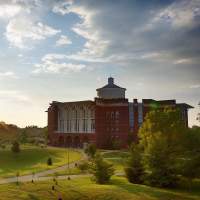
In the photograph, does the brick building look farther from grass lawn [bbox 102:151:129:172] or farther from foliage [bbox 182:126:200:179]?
foliage [bbox 182:126:200:179]

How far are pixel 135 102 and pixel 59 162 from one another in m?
36.9

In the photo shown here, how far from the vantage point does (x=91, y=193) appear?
41.7m

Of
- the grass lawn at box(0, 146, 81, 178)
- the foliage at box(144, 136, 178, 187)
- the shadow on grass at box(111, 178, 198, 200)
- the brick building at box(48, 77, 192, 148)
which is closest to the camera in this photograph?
the shadow on grass at box(111, 178, 198, 200)

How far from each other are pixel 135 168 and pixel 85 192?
37.4 ft

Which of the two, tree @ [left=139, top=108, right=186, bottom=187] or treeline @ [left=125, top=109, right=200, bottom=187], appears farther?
tree @ [left=139, top=108, right=186, bottom=187]

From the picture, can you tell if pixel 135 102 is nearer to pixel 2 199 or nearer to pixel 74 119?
pixel 74 119

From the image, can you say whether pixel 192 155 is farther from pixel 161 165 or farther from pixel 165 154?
pixel 161 165

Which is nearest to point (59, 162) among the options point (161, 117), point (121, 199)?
point (161, 117)

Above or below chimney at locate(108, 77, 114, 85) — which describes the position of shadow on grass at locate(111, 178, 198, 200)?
below

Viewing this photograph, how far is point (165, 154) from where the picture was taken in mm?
50438

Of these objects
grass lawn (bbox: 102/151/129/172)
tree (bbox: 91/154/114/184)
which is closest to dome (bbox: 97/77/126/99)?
grass lawn (bbox: 102/151/129/172)

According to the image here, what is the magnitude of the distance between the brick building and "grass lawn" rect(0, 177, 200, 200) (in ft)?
163

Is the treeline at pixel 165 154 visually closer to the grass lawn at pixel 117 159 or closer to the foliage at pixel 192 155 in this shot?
the foliage at pixel 192 155

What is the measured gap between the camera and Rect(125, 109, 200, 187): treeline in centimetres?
4866
